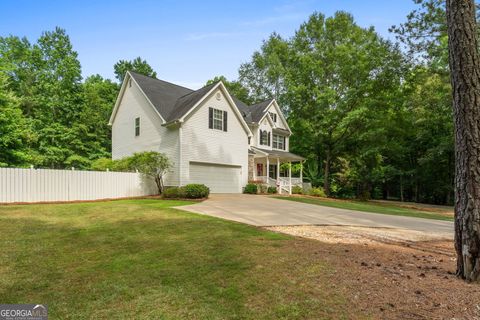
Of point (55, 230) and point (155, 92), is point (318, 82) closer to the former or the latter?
point (155, 92)

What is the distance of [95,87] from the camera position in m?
33.7

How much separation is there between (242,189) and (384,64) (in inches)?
538

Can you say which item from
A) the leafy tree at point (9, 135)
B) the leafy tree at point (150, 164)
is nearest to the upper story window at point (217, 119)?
the leafy tree at point (150, 164)

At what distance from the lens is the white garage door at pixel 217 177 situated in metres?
18.3

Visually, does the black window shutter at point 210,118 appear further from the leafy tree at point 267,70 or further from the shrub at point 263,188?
the leafy tree at point 267,70

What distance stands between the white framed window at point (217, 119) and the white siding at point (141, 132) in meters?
2.93

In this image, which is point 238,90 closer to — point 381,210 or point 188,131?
point 188,131

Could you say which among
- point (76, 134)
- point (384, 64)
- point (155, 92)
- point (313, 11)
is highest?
point (313, 11)

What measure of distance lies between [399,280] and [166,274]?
3.14m

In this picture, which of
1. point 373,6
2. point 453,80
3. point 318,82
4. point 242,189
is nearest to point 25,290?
point 453,80

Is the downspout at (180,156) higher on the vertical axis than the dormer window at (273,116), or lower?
lower

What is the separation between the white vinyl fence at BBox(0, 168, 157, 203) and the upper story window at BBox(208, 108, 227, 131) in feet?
18.7

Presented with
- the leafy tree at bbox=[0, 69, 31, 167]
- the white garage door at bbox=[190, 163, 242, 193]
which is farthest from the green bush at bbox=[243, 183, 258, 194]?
the leafy tree at bbox=[0, 69, 31, 167]

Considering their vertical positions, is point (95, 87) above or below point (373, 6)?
above
